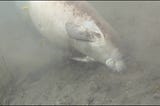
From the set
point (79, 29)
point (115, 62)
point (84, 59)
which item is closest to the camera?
point (115, 62)

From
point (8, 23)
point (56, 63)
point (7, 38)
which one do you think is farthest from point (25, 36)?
point (56, 63)

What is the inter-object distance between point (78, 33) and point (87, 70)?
77cm

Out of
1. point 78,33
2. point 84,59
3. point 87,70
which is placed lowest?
point 87,70

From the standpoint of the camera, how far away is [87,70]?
7359 millimetres

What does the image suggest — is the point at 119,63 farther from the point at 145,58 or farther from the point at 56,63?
the point at 56,63

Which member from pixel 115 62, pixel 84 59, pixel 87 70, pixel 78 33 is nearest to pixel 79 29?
pixel 78 33

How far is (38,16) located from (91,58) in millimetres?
1734

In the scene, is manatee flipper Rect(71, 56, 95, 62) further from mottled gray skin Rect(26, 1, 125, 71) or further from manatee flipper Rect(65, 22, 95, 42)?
manatee flipper Rect(65, 22, 95, 42)

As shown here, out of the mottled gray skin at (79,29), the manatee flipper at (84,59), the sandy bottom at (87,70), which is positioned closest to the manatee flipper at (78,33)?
the mottled gray skin at (79,29)

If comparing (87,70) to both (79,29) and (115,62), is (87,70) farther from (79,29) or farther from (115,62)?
(79,29)

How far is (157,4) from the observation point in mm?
9180

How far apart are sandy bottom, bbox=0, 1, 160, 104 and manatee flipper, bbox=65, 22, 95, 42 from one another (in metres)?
0.55

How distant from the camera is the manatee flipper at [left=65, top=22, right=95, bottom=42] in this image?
7.23 metres

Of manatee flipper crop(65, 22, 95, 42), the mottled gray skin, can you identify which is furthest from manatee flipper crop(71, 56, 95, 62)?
manatee flipper crop(65, 22, 95, 42)
